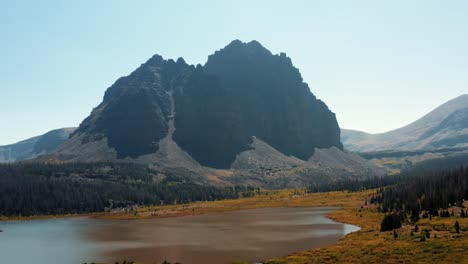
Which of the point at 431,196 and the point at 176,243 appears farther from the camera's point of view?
the point at 431,196

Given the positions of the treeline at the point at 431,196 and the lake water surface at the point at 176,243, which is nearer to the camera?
the lake water surface at the point at 176,243

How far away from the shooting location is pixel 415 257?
75625 mm

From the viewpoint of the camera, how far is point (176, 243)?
388 feet

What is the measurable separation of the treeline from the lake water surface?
24292 millimetres

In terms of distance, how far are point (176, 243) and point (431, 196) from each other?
292 feet

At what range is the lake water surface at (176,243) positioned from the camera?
Result: 97.2 meters

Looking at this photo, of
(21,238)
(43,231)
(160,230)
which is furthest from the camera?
(43,231)

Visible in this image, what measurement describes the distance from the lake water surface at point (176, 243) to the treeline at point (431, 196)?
79.7 feet

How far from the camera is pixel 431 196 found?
474ft

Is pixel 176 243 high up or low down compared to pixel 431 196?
down

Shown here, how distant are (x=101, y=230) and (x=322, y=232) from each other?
86.7 m

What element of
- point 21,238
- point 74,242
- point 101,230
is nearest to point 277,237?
point 74,242

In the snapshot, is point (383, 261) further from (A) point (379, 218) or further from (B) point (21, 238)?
(B) point (21, 238)

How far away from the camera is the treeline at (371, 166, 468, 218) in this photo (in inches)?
5423
